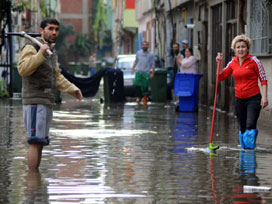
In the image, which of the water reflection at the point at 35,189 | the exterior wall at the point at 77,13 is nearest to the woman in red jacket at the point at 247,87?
the water reflection at the point at 35,189

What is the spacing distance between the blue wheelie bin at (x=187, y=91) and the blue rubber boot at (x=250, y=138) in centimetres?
952

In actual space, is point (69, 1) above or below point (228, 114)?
above

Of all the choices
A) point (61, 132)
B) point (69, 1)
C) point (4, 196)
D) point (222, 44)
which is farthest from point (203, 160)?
point (69, 1)

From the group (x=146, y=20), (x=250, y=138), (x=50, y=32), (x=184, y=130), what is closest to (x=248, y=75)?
(x=250, y=138)

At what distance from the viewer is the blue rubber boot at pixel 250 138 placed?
11.3m

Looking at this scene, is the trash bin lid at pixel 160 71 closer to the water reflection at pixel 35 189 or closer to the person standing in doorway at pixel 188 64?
the person standing in doorway at pixel 188 64

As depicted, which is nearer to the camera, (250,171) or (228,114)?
(250,171)

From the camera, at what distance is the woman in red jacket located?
1133 cm

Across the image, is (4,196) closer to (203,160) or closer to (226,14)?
(203,160)

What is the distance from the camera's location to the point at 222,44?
22.2 m

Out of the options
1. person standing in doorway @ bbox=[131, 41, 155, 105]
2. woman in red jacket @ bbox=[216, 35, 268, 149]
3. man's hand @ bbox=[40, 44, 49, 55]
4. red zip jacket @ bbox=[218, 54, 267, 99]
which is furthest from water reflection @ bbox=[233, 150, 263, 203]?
person standing in doorway @ bbox=[131, 41, 155, 105]

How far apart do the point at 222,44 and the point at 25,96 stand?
13850mm

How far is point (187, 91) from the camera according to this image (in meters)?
21.1

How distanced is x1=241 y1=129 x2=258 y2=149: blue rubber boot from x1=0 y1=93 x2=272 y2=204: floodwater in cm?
13
